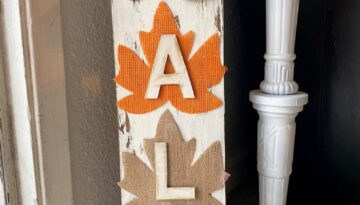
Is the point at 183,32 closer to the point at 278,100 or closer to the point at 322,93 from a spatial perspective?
the point at 278,100

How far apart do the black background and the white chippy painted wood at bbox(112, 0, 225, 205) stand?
289mm

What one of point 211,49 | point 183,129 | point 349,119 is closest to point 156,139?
point 183,129

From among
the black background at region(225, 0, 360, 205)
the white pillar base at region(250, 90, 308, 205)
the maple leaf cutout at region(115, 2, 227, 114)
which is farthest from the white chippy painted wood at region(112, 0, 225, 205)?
the black background at region(225, 0, 360, 205)

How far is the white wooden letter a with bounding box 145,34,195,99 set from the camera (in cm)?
56

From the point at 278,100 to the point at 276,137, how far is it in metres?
0.07

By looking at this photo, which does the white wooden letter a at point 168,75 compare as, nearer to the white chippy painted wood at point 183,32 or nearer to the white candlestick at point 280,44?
the white chippy painted wood at point 183,32

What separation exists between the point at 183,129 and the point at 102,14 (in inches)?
9.8

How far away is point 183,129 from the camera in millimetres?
583

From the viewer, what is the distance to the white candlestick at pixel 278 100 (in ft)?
2.03

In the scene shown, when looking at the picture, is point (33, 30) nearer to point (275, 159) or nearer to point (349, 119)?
point (275, 159)

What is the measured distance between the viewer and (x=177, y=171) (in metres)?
0.59

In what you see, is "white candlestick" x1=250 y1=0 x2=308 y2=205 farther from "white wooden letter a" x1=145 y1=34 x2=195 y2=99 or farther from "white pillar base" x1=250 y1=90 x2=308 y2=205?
"white wooden letter a" x1=145 y1=34 x2=195 y2=99

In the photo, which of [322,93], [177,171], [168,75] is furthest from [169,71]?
[322,93]

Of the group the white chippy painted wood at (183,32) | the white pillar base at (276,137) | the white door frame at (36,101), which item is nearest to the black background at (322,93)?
the white pillar base at (276,137)
